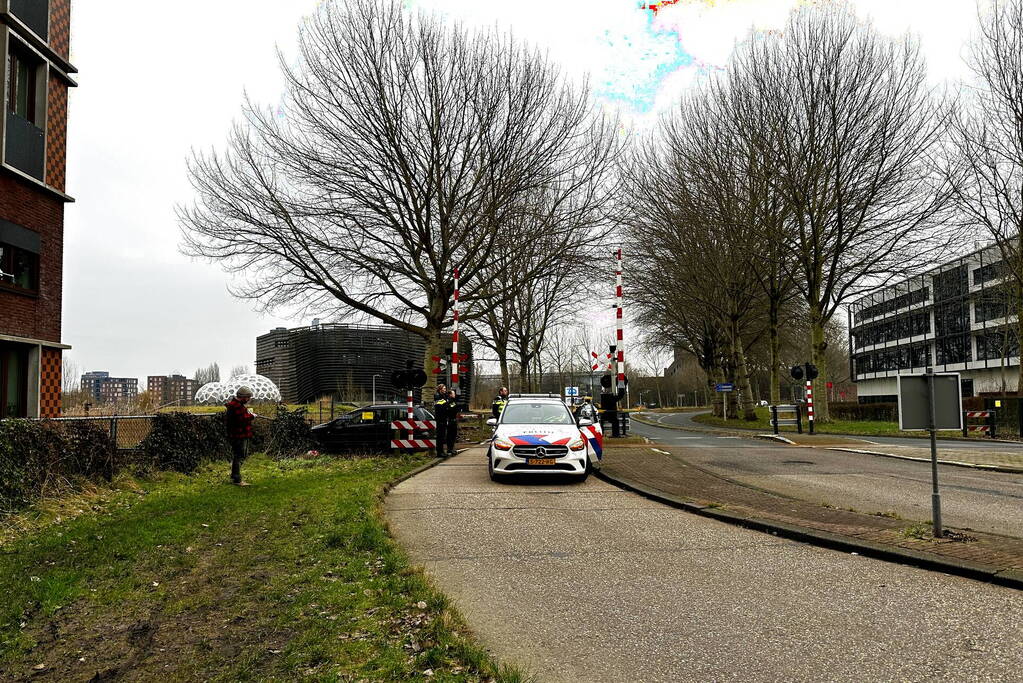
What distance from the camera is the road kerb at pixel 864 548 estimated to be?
5.64 metres

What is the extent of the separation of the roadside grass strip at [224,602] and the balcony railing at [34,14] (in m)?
12.8

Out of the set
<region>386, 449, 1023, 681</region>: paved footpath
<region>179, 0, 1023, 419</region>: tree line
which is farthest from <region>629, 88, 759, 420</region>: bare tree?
<region>386, 449, 1023, 681</region>: paved footpath

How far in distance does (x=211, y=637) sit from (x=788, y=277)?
105 feet

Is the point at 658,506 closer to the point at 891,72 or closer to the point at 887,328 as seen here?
the point at 891,72

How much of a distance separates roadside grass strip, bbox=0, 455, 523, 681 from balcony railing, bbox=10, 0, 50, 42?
42.0 ft

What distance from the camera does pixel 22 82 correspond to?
16703 millimetres

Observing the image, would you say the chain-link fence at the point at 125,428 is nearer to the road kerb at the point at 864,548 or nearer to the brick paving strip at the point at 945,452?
the road kerb at the point at 864,548

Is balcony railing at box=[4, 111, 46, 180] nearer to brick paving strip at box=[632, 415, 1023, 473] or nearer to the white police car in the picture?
the white police car

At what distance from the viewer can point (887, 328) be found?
88.4 m

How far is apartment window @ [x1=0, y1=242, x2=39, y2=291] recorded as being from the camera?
1567 cm

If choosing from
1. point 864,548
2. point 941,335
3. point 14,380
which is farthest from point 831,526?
point 941,335

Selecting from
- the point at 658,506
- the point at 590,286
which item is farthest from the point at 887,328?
the point at 658,506

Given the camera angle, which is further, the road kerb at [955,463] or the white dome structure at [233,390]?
the white dome structure at [233,390]

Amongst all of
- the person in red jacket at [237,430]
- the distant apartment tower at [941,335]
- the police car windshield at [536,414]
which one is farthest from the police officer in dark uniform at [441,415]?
the distant apartment tower at [941,335]
